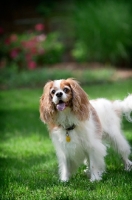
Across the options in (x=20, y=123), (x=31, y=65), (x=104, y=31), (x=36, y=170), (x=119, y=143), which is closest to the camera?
(x=119, y=143)

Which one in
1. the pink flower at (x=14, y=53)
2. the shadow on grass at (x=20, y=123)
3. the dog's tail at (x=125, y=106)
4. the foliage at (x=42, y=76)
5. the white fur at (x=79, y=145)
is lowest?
the white fur at (x=79, y=145)

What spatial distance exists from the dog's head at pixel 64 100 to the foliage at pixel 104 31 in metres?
12.7

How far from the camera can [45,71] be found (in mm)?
17156

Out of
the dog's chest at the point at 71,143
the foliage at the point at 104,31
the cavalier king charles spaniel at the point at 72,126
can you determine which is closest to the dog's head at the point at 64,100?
the cavalier king charles spaniel at the point at 72,126

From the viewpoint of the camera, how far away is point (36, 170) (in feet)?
22.7

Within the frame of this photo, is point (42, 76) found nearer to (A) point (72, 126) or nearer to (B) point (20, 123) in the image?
(B) point (20, 123)

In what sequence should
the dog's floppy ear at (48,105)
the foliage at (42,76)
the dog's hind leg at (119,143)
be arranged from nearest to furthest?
the dog's floppy ear at (48,105) → the dog's hind leg at (119,143) → the foliage at (42,76)

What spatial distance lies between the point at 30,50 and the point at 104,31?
295 cm

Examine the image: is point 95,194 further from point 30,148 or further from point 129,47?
point 129,47

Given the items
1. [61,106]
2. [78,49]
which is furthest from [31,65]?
[61,106]

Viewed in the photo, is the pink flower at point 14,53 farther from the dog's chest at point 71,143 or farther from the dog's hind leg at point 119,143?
the dog's chest at point 71,143

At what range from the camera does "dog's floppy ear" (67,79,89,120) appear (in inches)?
235

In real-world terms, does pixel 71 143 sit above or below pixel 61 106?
below

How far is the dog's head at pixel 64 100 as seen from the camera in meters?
5.93
